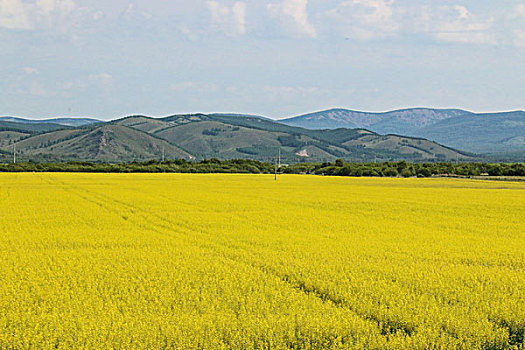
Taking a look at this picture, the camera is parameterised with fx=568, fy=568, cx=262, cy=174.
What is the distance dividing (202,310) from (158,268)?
14.3 ft

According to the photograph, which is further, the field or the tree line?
the tree line

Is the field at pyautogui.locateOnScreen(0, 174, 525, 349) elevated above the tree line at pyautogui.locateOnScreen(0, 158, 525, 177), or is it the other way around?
the tree line at pyautogui.locateOnScreen(0, 158, 525, 177)

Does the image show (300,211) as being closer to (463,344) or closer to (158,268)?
(158,268)

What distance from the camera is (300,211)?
107 feet

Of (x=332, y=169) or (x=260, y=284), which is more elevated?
(x=332, y=169)

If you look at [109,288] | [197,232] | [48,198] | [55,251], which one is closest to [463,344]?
[109,288]

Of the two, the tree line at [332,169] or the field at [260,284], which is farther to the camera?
the tree line at [332,169]

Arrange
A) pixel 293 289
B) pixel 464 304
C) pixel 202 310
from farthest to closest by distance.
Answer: pixel 293 289, pixel 464 304, pixel 202 310

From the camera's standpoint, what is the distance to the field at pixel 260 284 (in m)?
9.34

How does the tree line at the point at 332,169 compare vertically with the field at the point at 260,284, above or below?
above

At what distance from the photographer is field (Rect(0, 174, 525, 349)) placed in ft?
30.7

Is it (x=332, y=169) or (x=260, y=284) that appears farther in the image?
(x=332, y=169)

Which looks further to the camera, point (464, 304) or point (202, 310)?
point (464, 304)

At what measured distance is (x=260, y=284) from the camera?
12.9 m
